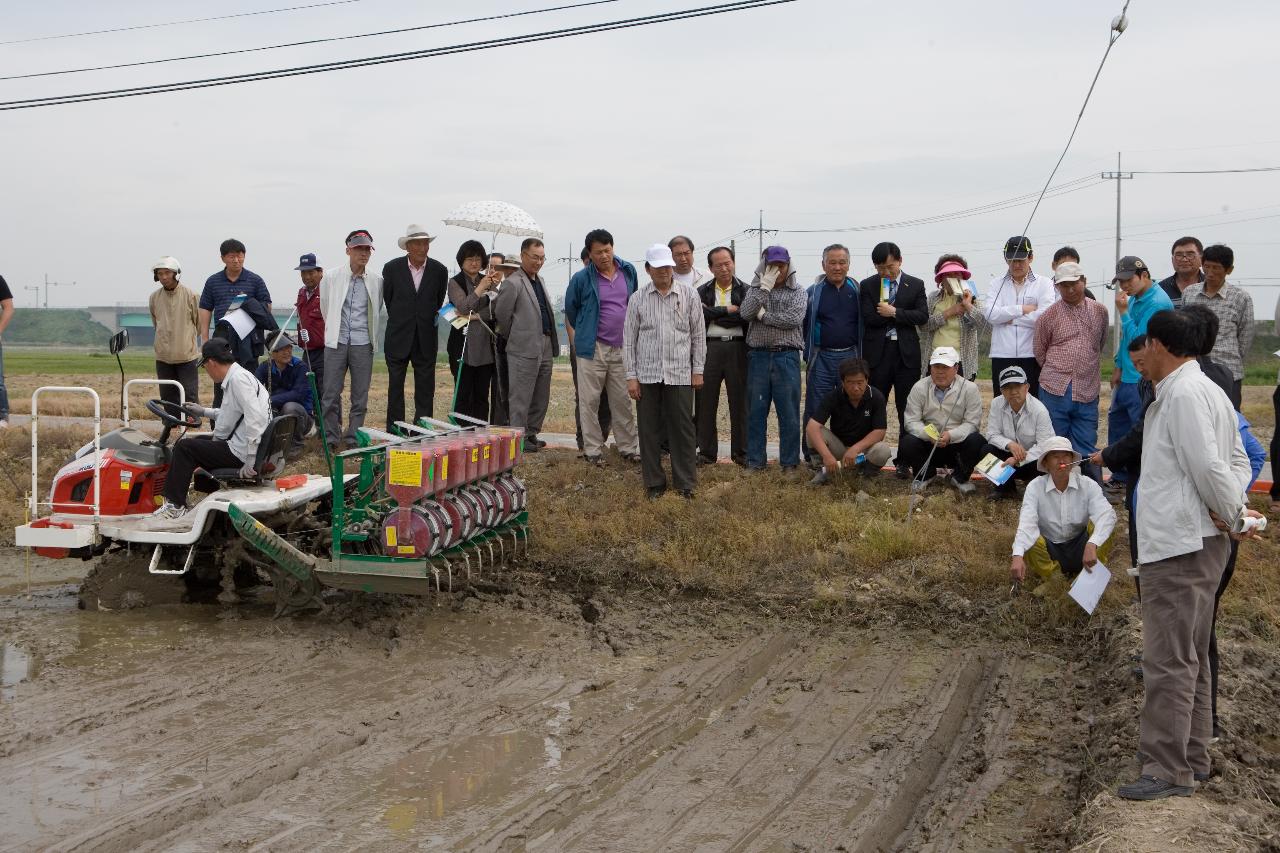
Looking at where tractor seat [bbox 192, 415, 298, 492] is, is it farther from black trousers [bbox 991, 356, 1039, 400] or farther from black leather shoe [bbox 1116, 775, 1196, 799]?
black trousers [bbox 991, 356, 1039, 400]

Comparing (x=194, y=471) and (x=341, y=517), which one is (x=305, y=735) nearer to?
(x=341, y=517)

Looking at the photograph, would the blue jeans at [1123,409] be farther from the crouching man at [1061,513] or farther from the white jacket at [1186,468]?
the white jacket at [1186,468]

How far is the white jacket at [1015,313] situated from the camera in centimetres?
1012

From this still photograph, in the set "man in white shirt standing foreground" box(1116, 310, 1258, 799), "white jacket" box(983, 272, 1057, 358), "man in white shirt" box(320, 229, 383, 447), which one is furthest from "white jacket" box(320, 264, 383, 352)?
"man in white shirt standing foreground" box(1116, 310, 1258, 799)

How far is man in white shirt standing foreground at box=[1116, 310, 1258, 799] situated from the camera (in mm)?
4637

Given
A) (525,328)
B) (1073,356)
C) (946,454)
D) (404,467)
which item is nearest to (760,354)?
(946,454)

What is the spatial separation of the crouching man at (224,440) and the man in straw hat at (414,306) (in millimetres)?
3467

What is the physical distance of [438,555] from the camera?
Result: 301 inches

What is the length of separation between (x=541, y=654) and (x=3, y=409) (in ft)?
30.0

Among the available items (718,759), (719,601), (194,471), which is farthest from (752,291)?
(718,759)

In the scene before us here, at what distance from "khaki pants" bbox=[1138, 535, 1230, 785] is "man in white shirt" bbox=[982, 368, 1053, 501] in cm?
447

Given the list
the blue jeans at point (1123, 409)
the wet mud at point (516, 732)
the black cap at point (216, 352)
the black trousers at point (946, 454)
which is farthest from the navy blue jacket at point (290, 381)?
the blue jeans at point (1123, 409)

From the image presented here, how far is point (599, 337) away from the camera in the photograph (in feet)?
37.1

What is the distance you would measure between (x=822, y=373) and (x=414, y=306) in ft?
13.2
